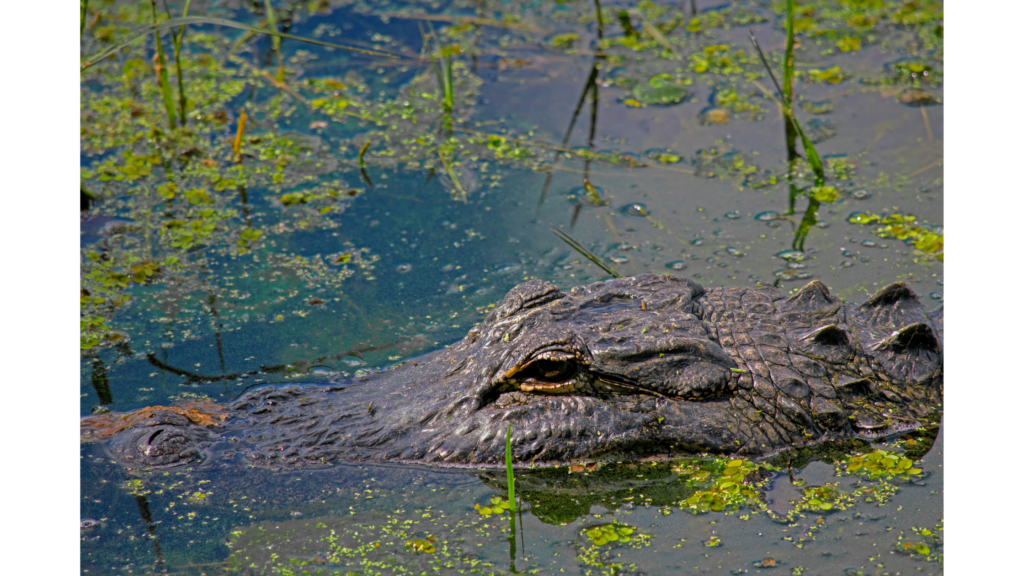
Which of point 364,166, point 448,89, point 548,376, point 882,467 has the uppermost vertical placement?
point 448,89

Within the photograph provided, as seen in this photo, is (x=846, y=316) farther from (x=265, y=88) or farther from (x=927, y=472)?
(x=265, y=88)

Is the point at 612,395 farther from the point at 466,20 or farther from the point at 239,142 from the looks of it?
the point at 466,20

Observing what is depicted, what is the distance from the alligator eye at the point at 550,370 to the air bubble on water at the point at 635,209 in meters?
2.39

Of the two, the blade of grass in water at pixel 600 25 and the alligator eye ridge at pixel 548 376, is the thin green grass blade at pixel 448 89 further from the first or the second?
the alligator eye ridge at pixel 548 376

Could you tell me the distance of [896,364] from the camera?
3740 mm

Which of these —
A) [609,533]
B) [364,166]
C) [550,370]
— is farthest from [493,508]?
[364,166]

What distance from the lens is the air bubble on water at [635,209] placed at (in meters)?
5.71

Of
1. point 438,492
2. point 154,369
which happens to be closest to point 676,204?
point 438,492

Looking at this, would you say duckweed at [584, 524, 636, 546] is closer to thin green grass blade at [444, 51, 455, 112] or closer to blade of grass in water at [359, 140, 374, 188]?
blade of grass in water at [359, 140, 374, 188]

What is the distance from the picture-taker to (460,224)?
571cm

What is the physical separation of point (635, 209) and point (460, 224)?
1150mm

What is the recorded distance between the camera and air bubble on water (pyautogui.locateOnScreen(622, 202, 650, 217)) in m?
5.71

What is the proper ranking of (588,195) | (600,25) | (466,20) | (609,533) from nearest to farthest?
(609,533)
(588,195)
(600,25)
(466,20)

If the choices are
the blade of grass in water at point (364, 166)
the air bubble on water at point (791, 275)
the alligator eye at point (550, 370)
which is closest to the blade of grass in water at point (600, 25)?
the blade of grass in water at point (364, 166)
